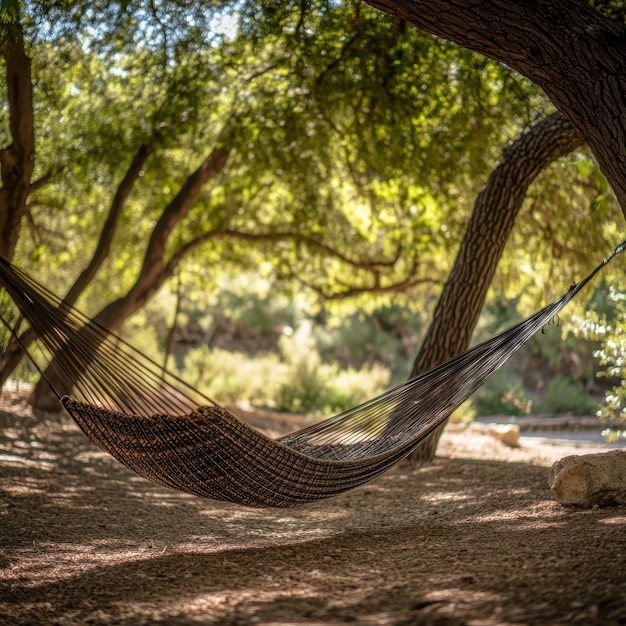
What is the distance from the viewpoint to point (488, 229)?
146 inches

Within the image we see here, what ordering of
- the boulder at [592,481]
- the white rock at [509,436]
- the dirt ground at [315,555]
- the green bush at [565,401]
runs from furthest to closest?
the green bush at [565,401], the white rock at [509,436], the boulder at [592,481], the dirt ground at [315,555]

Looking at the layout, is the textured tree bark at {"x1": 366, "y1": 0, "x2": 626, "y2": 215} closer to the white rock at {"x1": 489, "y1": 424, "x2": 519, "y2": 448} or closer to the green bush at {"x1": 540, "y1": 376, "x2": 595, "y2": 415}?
the white rock at {"x1": 489, "y1": 424, "x2": 519, "y2": 448}

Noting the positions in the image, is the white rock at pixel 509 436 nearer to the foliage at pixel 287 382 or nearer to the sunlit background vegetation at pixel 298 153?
the sunlit background vegetation at pixel 298 153

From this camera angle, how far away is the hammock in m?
2.09

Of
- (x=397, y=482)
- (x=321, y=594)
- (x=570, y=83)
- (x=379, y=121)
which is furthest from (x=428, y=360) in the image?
(x=321, y=594)

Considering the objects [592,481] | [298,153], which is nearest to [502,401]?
[298,153]

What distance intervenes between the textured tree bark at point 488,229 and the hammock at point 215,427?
1.20 meters

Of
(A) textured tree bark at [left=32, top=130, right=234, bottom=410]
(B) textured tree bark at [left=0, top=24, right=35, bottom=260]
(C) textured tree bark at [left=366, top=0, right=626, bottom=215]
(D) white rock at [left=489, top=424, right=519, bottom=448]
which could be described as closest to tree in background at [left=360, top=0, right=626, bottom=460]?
(C) textured tree bark at [left=366, top=0, right=626, bottom=215]

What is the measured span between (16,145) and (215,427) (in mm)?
2023

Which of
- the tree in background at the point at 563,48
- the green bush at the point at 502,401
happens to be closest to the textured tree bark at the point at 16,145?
the tree in background at the point at 563,48

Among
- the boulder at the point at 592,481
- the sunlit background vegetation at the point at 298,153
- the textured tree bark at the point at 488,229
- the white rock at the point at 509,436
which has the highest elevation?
the sunlit background vegetation at the point at 298,153

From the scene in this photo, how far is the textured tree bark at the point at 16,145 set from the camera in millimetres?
3150

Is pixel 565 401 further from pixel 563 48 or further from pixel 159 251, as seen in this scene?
pixel 563 48

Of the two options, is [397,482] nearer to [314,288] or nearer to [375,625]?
[375,625]
